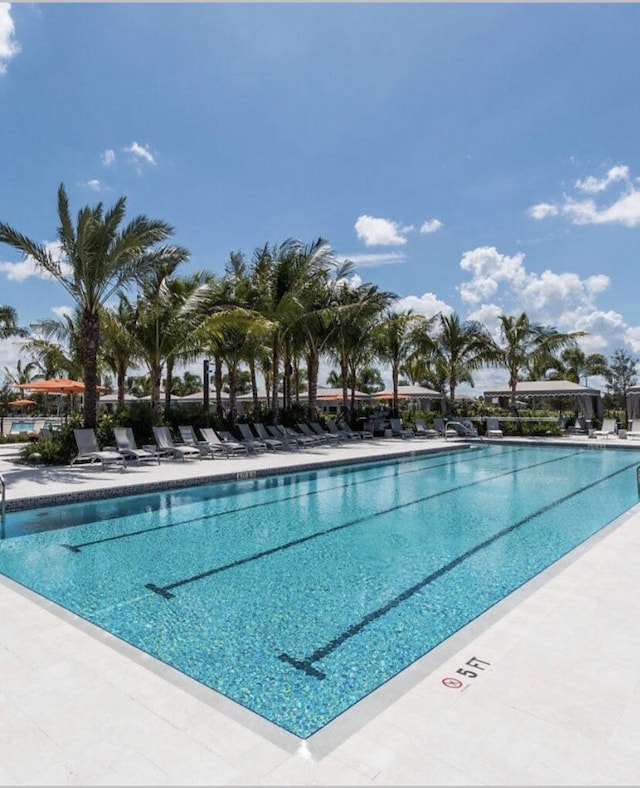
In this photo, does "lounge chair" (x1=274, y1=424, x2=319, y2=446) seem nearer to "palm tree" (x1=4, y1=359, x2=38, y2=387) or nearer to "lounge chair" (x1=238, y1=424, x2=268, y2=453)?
"lounge chair" (x1=238, y1=424, x2=268, y2=453)

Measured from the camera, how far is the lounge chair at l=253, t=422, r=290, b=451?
1759 centimetres

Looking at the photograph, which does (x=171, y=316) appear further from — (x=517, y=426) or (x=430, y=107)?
(x=517, y=426)

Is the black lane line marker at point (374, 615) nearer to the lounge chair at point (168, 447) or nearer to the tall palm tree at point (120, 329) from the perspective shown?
the lounge chair at point (168, 447)

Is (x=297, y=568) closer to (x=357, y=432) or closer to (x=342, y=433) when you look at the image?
(x=342, y=433)

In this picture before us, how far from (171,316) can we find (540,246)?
15.0 meters

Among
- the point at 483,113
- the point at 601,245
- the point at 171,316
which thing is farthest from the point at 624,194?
the point at 171,316

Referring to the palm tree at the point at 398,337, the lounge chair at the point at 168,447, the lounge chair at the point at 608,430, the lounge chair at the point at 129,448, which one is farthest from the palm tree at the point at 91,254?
the lounge chair at the point at 608,430

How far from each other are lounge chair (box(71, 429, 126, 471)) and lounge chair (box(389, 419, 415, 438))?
13.8 metres

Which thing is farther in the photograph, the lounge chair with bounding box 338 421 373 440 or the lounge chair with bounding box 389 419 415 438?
the lounge chair with bounding box 389 419 415 438

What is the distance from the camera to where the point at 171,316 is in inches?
666

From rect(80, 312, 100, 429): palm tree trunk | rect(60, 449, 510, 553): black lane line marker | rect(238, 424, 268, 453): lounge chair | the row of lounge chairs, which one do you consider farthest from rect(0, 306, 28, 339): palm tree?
rect(60, 449, 510, 553): black lane line marker

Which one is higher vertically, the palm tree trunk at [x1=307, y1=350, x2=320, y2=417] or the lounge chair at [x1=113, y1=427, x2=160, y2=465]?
the palm tree trunk at [x1=307, y1=350, x2=320, y2=417]

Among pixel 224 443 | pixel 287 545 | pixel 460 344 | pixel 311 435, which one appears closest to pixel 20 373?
pixel 311 435

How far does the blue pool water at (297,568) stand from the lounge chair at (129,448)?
319 cm
